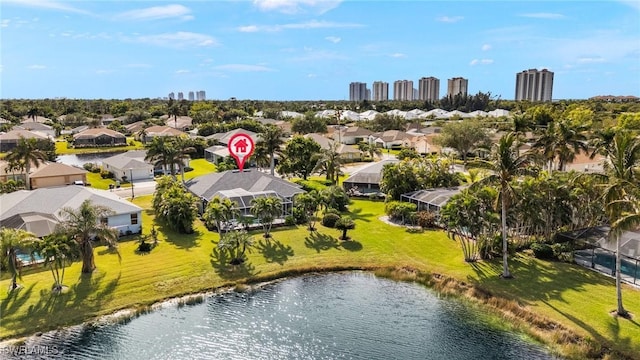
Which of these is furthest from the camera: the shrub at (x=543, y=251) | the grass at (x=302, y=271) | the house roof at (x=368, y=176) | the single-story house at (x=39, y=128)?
the single-story house at (x=39, y=128)

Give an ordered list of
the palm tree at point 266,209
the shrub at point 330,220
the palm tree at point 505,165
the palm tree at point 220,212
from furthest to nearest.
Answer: the shrub at point 330,220 < the palm tree at point 266,209 < the palm tree at point 220,212 < the palm tree at point 505,165

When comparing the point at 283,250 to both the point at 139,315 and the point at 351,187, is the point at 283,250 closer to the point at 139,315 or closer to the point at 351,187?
the point at 139,315

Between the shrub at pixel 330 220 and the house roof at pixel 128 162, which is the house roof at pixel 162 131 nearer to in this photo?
the house roof at pixel 128 162

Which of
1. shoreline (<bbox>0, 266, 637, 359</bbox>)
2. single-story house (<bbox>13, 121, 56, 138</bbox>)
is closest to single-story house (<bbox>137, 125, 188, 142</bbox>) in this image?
single-story house (<bbox>13, 121, 56, 138</bbox>)

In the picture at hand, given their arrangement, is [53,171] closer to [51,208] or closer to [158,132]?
[51,208]

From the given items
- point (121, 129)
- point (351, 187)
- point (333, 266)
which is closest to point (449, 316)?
point (333, 266)

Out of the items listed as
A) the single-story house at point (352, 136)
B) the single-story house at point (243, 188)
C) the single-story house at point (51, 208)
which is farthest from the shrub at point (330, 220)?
the single-story house at point (352, 136)

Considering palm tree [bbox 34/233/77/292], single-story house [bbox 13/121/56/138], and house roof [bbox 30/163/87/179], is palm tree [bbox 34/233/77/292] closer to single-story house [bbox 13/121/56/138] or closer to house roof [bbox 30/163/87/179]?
house roof [bbox 30/163/87/179]
